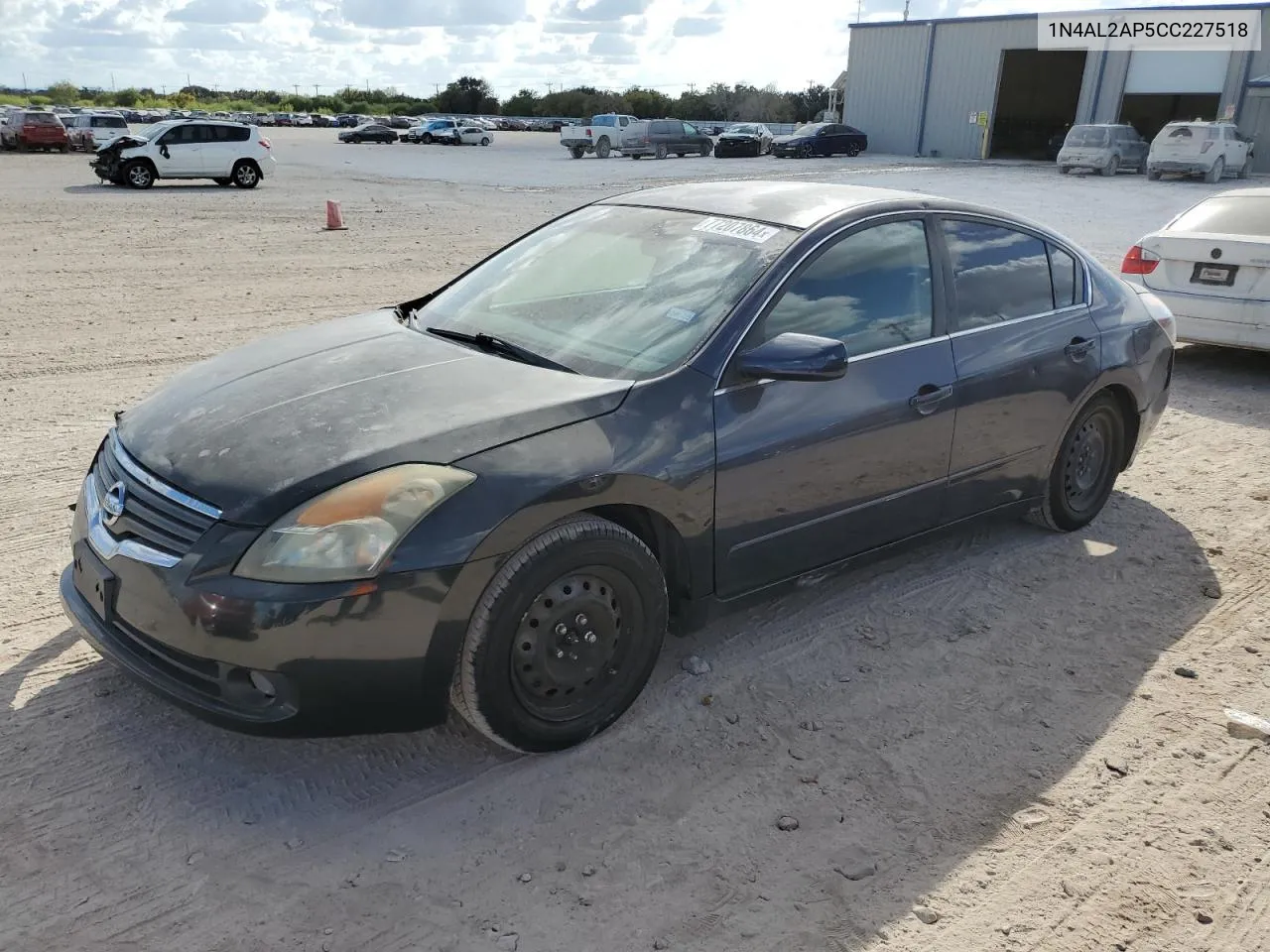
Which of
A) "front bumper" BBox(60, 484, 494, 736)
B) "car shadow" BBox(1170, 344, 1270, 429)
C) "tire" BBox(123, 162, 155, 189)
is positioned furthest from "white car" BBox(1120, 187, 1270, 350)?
"tire" BBox(123, 162, 155, 189)

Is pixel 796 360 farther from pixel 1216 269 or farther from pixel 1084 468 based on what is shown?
pixel 1216 269

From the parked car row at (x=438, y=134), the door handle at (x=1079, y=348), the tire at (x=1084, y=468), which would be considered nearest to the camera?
the door handle at (x=1079, y=348)

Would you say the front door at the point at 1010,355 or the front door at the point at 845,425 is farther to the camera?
the front door at the point at 1010,355

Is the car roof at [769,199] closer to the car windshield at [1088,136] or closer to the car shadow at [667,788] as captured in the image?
the car shadow at [667,788]

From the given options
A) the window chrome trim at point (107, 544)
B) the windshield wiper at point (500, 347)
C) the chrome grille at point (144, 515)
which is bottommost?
the window chrome trim at point (107, 544)

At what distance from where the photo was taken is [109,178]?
2348cm

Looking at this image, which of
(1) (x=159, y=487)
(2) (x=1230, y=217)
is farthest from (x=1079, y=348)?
(2) (x=1230, y=217)

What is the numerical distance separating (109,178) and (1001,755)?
25338 millimetres

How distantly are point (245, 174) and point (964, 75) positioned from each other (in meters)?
31.5

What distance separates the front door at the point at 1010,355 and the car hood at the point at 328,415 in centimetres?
168

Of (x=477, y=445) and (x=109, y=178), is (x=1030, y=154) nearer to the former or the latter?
(x=109, y=178)

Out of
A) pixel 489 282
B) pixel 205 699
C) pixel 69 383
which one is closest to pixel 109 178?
pixel 69 383

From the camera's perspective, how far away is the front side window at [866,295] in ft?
12.2

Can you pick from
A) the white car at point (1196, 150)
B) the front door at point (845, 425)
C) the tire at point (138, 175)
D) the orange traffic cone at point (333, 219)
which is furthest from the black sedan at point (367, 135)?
the front door at point (845, 425)
